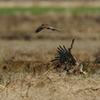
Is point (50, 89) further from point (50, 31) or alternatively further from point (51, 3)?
point (51, 3)

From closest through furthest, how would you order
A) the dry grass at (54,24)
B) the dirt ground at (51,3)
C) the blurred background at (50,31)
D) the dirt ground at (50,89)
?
the dirt ground at (50,89) → the blurred background at (50,31) → the dry grass at (54,24) → the dirt ground at (51,3)

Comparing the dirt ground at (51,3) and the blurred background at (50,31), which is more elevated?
the dirt ground at (51,3)

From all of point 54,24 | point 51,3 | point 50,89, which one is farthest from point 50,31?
point 51,3

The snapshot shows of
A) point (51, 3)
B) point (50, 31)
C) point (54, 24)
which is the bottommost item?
point (50, 31)

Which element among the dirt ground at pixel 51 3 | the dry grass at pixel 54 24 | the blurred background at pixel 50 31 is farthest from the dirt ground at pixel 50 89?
the dirt ground at pixel 51 3

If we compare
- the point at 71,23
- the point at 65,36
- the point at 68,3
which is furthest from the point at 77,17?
the point at 68,3

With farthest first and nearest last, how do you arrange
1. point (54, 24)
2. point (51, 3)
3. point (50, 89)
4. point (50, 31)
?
point (51, 3) → point (54, 24) → point (50, 31) → point (50, 89)

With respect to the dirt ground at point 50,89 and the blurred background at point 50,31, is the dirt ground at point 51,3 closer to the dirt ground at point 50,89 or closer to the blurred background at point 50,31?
the blurred background at point 50,31

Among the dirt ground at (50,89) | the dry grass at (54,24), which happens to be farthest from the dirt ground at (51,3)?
the dirt ground at (50,89)

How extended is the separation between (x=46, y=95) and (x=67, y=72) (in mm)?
1443

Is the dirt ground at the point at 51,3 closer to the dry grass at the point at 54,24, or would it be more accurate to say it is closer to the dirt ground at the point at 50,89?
the dry grass at the point at 54,24

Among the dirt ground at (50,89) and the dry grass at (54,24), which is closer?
the dirt ground at (50,89)

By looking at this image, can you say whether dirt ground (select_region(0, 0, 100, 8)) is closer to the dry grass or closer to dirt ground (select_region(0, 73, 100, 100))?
the dry grass

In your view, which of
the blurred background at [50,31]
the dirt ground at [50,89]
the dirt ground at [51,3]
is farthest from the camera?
the dirt ground at [51,3]
